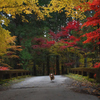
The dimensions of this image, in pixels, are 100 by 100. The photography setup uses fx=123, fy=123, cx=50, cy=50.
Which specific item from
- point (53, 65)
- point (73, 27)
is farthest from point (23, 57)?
point (53, 65)

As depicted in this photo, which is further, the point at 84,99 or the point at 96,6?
the point at 96,6

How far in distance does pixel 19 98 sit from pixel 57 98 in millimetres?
1181

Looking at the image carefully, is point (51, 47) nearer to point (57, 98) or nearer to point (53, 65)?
point (53, 65)

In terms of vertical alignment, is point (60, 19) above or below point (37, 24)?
above

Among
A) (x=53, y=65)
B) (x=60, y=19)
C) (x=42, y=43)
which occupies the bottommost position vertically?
(x=53, y=65)

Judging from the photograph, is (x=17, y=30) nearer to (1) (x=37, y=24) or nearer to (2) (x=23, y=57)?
(2) (x=23, y=57)

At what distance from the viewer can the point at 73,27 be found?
16.2 m

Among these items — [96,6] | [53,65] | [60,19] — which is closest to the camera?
[96,6]

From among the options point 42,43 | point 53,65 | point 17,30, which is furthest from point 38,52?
point 53,65

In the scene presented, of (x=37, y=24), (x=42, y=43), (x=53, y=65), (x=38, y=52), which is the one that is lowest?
(x=53, y=65)

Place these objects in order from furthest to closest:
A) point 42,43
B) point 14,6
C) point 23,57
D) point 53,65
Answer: point 53,65
point 42,43
point 23,57
point 14,6

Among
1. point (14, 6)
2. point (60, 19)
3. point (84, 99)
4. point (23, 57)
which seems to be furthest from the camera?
point (60, 19)

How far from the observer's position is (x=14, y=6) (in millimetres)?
6250

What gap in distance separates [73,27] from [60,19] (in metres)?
11.2
